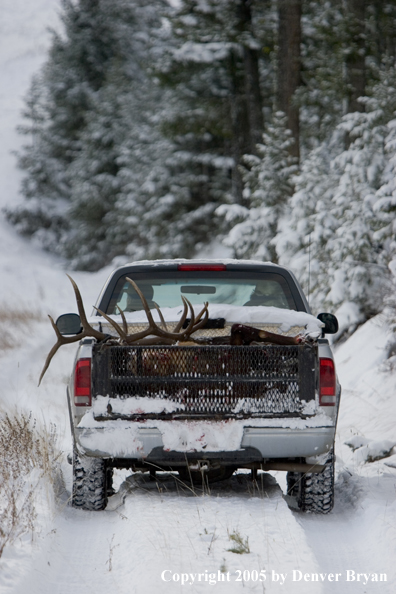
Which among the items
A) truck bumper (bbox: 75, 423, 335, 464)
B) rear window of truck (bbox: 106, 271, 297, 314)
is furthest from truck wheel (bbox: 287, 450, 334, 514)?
rear window of truck (bbox: 106, 271, 297, 314)

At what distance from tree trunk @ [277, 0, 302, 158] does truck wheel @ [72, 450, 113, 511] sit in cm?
1553

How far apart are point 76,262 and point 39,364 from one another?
2951 cm

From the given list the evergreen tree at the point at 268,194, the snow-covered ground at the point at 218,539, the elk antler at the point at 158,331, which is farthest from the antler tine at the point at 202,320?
the evergreen tree at the point at 268,194

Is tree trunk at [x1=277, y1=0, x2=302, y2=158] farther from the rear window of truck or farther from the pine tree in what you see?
the rear window of truck

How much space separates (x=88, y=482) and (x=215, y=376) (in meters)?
1.33

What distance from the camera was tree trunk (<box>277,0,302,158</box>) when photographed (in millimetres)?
18828

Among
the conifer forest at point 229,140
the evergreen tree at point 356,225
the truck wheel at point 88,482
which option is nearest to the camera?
the truck wheel at point 88,482

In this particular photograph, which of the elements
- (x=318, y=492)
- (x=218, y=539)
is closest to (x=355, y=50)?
(x=318, y=492)

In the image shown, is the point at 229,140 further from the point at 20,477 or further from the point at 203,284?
the point at 20,477

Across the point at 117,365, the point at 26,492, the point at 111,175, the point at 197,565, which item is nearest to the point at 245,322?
the point at 117,365

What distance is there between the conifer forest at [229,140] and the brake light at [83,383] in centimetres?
229

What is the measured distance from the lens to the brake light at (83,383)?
4473 mm

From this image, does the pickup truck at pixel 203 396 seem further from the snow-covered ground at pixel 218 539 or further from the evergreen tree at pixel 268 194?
the evergreen tree at pixel 268 194

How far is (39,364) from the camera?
13711mm
